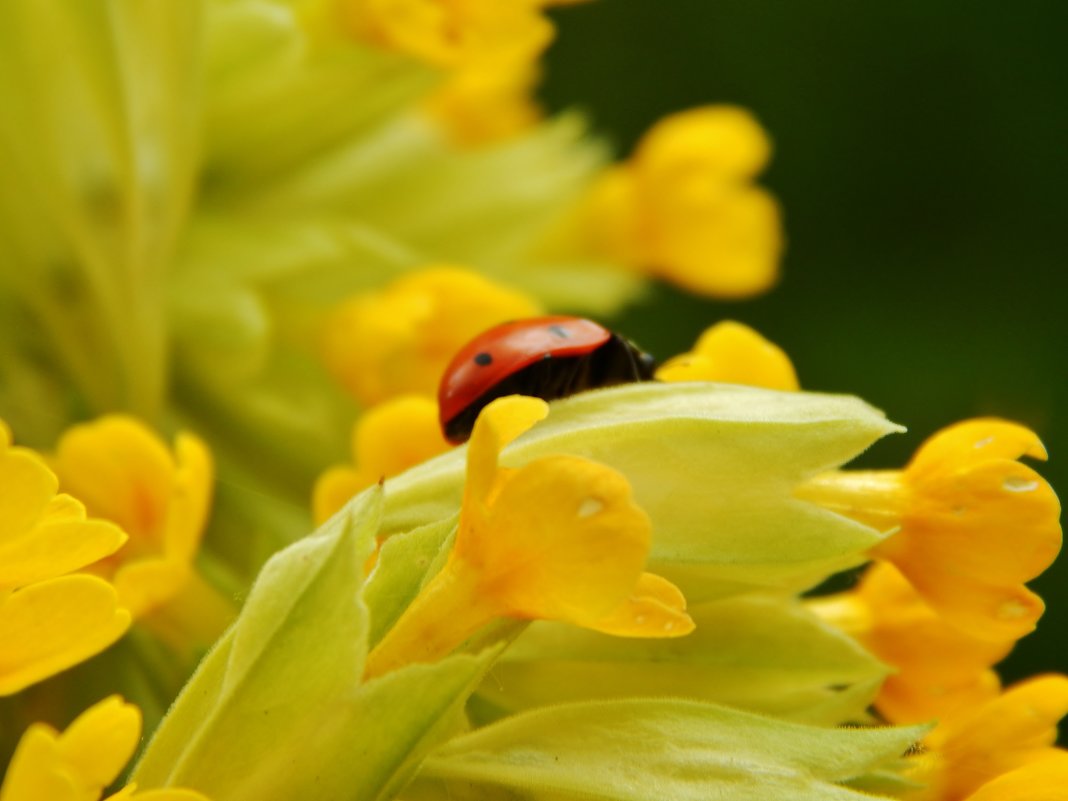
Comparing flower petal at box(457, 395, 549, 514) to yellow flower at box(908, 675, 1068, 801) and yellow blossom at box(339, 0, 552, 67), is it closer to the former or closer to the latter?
yellow flower at box(908, 675, 1068, 801)

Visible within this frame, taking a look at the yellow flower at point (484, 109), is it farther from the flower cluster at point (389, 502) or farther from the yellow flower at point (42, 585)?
the yellow flower at point (42, 585)

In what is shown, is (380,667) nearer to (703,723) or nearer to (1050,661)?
(703,723)

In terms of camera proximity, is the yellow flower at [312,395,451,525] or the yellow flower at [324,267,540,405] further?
the yellow flower at [324,267,540,405]

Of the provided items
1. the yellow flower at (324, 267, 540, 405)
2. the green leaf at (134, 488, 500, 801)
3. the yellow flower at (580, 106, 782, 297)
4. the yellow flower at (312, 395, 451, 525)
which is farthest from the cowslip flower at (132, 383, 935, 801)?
the yellow flower at (580, 106, 782, 297)

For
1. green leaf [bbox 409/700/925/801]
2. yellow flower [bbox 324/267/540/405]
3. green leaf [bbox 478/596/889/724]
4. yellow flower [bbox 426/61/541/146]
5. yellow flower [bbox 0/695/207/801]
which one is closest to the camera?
yellow flower [bbox 0/695/207/801]

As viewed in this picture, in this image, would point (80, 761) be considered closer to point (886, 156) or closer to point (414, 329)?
point (414, 329)

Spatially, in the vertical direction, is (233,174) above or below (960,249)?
above

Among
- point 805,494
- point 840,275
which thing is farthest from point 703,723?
point 840,275

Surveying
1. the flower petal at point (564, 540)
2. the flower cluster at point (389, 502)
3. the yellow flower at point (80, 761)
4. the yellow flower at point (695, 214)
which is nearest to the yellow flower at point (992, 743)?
the flower cluster at point (389, 502)
